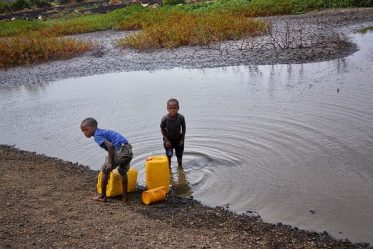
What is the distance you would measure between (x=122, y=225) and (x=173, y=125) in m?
2.14

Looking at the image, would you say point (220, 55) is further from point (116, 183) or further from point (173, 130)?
point (116, 183)

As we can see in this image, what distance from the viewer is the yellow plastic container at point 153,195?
6.35m

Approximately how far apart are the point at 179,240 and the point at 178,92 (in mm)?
7557

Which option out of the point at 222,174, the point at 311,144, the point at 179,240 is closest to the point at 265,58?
the point at 311,144

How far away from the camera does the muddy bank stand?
15.5 metres

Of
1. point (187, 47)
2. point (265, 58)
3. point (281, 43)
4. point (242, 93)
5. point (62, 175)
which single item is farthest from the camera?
point (187, 47)

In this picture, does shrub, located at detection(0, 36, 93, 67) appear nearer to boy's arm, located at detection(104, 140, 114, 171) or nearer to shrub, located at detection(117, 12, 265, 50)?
shrub, located at detection(117, 12, 265, 50)

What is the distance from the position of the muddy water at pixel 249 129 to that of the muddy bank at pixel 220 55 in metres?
0.90

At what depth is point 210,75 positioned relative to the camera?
14.1 m

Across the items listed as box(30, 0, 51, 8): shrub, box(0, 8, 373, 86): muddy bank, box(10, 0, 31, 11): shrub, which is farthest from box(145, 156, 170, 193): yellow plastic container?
box(30, 0, 51, 8): shrub

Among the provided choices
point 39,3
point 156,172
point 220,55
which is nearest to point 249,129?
point 156,172

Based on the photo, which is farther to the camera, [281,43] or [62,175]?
[281,43]

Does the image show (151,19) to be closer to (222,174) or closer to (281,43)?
(281,43)

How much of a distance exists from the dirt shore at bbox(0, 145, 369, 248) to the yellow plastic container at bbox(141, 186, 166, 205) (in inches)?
3.8
